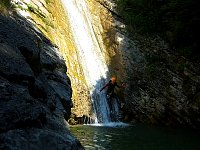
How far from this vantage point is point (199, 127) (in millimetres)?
18766

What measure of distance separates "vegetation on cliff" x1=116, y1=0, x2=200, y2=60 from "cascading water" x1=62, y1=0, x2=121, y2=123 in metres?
2.36

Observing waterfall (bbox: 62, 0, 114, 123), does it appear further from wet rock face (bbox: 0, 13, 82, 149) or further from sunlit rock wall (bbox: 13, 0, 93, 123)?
wet rock face (bbox: 0, 13, 82, 149)

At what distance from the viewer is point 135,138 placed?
15.1 meters

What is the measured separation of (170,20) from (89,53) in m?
4.80

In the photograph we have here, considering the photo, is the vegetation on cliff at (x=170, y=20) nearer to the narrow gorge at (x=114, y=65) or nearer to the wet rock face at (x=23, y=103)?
the narrow gorge at (x=114, y=65)

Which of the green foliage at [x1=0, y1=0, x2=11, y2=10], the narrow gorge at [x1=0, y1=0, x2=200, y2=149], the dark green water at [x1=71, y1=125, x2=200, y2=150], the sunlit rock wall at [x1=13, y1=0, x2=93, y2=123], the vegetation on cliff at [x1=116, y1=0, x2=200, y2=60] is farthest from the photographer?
the vegetation on cliff at [x1=116, y1=0, x2=200, y2=60]

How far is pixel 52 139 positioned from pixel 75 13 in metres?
19.1

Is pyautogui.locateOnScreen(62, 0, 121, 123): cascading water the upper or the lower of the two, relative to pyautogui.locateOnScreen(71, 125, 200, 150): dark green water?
upper

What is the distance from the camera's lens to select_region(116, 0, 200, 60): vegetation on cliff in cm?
1933

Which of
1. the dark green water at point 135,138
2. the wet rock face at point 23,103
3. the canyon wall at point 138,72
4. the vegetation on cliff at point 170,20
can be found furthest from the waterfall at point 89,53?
the wet rock face at point 23,103

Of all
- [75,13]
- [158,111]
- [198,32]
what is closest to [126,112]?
[158,111]

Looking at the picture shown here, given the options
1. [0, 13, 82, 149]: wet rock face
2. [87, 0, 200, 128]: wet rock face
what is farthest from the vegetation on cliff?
[0, 13, 82, 149]: wet rock face

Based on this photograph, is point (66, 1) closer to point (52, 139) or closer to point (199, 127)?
point (199, 127)

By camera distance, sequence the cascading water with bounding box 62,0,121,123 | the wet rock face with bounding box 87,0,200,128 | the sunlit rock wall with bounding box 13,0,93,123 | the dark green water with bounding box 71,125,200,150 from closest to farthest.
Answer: the dark green water with bounding box 71,125,200,150 < the sunlit rock wall with bounding box 13,0,93,123 < the cascading water with bounding box 62,0,121,123 < the wet rock face with bounding box 87,0,200,128
